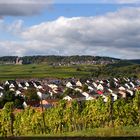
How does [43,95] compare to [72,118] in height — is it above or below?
above

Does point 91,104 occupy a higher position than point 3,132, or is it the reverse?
point 91,104

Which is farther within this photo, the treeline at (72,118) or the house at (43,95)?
the house at (43,95)

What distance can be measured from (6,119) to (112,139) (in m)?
51.2

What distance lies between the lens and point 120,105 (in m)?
67.9

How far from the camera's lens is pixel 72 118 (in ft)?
232

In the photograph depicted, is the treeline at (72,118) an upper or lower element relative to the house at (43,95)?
lower

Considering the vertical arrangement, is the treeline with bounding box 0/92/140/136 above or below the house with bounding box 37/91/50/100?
below

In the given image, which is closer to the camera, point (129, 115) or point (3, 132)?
point (129, 115)

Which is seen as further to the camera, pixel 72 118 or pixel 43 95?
pixel 43 95

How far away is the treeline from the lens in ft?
221

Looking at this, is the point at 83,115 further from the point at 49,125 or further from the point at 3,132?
the point at 3,132

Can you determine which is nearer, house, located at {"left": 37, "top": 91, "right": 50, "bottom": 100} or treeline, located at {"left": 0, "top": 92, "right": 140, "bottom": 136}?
treeline, located at {"left": 0, "top": 92, "right": 140, "bottom": 136}

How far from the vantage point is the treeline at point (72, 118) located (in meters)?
67.4

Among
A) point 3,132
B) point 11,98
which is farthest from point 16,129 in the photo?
point 11,98
